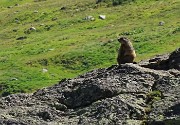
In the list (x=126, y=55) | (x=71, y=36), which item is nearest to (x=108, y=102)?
(x=126, y=55)

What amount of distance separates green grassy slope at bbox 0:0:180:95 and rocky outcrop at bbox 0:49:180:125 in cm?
2845

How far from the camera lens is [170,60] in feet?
49.8

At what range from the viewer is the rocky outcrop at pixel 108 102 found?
1210cm

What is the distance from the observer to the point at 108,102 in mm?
12539

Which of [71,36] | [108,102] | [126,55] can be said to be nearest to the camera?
[108,102]

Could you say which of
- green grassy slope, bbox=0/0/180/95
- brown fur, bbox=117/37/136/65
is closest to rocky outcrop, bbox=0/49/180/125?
brown fur, bbox=117/37/136/65

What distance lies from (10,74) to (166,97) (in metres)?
36.4

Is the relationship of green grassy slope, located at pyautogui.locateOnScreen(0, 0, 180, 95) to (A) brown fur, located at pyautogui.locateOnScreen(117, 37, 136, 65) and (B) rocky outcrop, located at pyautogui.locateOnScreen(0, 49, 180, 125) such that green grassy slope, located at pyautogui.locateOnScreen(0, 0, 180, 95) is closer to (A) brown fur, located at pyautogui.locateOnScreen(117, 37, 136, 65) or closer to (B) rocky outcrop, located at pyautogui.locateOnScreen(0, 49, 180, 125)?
(A) brown fur, located at pyautogui.locateOnScreen(117, 37, 136, 65)

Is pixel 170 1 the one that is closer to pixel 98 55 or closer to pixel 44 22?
pixel 44 22

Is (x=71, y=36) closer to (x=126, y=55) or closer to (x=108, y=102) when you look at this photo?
(x=126, y=55)

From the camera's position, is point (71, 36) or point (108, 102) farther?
point (71, 36)

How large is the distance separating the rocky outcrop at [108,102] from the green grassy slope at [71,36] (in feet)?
93.3

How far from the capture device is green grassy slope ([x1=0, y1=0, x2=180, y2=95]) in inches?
1880

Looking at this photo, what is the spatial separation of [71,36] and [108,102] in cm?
5332
